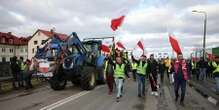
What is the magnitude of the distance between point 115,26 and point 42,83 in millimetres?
5801

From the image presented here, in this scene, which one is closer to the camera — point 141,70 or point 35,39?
point 141,70

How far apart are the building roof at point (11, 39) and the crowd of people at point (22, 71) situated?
8315cm

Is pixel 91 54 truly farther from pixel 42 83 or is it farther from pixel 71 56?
pixel 42 83

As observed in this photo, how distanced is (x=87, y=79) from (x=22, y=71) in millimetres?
4318

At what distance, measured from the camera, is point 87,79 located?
60.6ft

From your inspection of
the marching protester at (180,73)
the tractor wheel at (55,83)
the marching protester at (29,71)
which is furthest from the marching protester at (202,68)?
the marching protester at (180,73)

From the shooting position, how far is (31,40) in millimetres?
105938

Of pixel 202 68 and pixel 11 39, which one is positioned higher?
pixel 11 39

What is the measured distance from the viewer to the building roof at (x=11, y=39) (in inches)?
4040

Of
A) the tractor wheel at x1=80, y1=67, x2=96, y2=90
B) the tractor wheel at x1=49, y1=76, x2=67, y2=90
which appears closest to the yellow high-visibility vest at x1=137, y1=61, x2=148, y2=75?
the tractor wheel at x1=80, y1=67, x2=96, y2=90

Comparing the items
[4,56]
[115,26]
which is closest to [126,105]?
[115,26]

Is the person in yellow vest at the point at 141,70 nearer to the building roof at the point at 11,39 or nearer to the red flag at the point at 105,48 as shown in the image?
the red flag at the point at 105,48

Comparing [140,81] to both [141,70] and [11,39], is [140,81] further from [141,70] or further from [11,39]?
[11,39]

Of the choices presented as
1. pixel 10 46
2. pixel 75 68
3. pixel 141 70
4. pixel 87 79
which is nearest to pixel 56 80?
pixel 75 68
